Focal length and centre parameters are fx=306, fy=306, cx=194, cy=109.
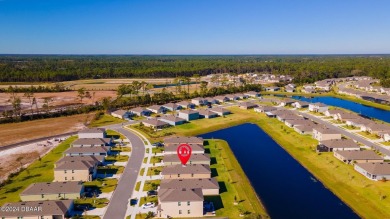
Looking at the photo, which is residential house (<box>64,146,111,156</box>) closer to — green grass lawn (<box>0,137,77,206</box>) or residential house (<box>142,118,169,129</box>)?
green grass lawn (<box>0,137,77,206</box>)

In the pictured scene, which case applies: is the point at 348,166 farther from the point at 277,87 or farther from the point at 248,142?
the point at 277,87

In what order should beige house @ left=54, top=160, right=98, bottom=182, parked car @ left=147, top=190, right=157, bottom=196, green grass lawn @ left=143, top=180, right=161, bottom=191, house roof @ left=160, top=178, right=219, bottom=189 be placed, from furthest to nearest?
beige house @ left=54, top=160, right=98, bottom=182, green grass lawn @ left=143, top=180, right=161, bottom=191, parked car @ left=147, top=190, right=157, bottom=196, house roof @ left=160, top=178, right=219, bottom=189

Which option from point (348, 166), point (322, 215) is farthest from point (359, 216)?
point (348, 166)

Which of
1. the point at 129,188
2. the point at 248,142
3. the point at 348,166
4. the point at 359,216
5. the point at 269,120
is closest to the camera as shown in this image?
the point at 359,216

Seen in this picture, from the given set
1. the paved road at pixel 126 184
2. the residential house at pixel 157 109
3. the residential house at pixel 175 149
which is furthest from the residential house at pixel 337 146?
the residential house at pixel 157 109

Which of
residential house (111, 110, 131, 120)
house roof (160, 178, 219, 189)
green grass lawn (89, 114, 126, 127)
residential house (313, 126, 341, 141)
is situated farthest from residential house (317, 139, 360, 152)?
residential house (111, 110, 131, 120)

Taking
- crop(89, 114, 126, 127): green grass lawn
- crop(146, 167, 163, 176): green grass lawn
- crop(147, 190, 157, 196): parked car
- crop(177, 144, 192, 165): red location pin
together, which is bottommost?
crop(147, 190, 157, 196): parked car

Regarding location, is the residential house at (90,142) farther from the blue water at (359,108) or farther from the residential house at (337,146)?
the blue water at (359,108)

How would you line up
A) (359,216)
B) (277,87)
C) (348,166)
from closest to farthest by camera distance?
1. (359,216)
2. (348,166)
3. (277,87)
